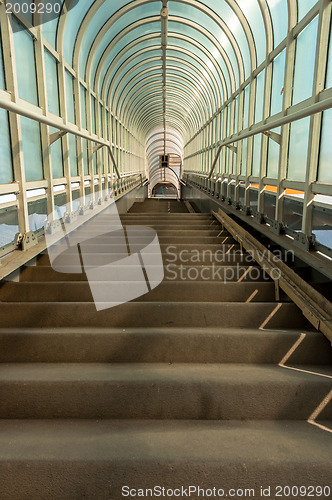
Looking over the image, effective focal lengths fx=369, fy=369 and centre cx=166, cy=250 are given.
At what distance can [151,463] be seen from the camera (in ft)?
5.47

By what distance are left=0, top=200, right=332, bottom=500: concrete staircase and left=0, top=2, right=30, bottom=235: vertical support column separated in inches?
37.1

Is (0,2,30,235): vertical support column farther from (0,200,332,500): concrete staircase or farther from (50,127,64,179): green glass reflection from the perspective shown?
(50,127,64,179): green glass reflection

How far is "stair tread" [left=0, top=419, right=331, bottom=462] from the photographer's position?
66.4 inches

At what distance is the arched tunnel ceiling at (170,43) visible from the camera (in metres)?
6.14

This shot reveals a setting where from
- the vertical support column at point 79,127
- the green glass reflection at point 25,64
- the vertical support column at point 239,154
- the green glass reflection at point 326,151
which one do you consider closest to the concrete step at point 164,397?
the green glass reflection at point 326,151

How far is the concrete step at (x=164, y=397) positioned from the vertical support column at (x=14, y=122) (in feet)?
6.83

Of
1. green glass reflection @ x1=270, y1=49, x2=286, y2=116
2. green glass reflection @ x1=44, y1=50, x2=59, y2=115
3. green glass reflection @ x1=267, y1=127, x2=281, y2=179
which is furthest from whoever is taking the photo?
green glass reflection @ x1=267, y1=127, x2=281, y2=179

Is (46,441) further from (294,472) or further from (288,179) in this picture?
(288,179)

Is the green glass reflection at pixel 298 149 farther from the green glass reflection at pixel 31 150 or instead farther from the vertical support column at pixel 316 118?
the green glass reflection at pixel 31 150

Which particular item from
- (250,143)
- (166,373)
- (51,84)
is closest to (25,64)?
(51,84)

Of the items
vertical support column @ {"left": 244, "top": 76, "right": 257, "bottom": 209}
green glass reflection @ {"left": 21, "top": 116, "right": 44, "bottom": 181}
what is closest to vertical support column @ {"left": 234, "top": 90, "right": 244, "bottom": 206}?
vertical support column @ {"left": 244, "top": 76, "right": 257, "bottom": 209}

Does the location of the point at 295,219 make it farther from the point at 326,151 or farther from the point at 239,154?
the point at 239,154

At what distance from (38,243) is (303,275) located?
2816mm

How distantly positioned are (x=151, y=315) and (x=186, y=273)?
3.34 feet
